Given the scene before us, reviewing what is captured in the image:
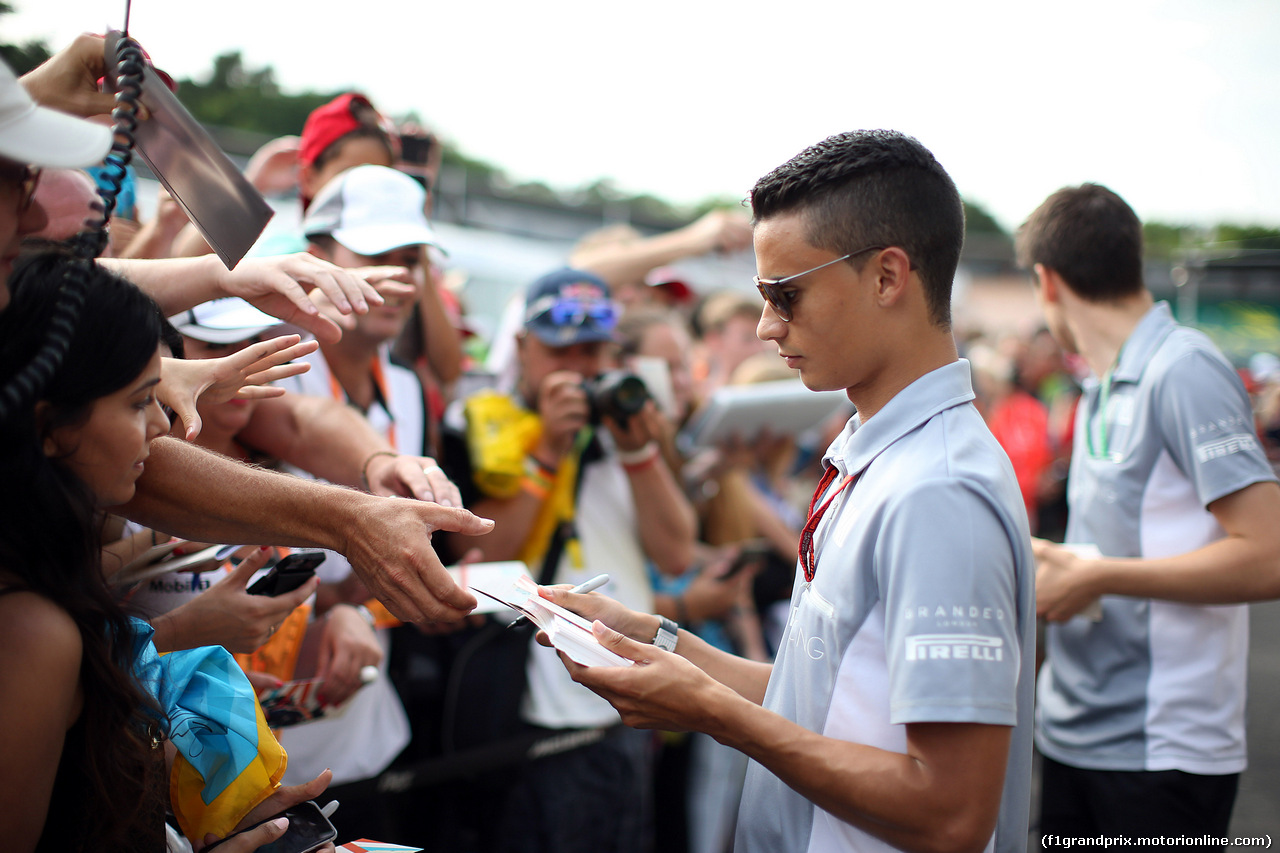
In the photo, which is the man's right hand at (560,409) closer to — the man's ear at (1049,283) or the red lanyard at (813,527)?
the red lanyard at (813,527)

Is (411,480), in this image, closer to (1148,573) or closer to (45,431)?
(45,431)

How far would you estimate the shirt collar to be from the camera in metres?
1.54

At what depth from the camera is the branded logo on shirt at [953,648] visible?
131cm

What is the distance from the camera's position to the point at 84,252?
4.34ft

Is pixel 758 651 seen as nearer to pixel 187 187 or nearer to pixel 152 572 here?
pixel 152 572

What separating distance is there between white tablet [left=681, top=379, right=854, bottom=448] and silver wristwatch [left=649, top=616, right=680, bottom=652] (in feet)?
6.35

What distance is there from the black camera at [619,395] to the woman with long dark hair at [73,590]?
174 centimetres

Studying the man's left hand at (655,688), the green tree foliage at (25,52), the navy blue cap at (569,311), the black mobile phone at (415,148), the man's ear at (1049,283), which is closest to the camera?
the man's left hand at (655,688)

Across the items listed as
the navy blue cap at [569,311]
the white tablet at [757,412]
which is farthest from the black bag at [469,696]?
the white tablet at [757,412]

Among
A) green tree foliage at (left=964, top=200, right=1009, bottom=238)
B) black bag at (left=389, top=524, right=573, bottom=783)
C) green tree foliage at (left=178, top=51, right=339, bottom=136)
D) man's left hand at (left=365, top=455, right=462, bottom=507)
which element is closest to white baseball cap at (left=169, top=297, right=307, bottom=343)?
man's left hand at (left=365, top=455, right=462, bottom=507)

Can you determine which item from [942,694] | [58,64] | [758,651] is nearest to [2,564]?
[58,64]

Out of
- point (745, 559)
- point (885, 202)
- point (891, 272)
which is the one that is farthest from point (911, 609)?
point (745, 559)

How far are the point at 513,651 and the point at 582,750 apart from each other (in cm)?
46

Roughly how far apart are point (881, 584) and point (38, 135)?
1.43 meters
